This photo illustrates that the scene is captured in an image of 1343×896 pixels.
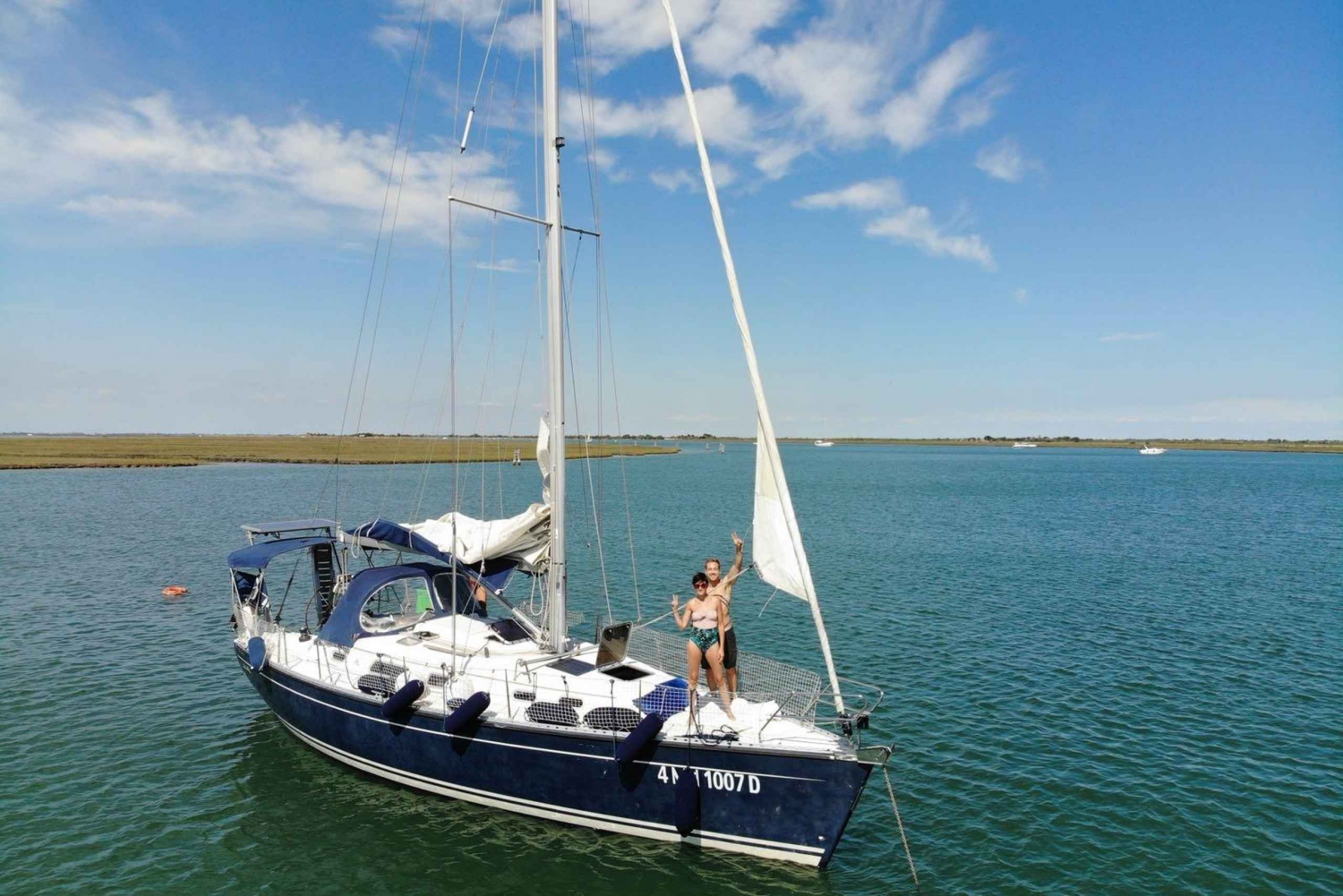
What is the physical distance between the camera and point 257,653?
49.3 ft

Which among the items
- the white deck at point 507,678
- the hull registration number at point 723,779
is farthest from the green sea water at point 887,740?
the white deck at point 507,678

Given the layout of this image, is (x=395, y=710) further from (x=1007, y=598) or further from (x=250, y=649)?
(x=1007, y=598)

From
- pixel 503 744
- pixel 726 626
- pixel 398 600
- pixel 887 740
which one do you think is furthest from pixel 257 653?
pixel 887 740

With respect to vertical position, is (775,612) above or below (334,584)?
below

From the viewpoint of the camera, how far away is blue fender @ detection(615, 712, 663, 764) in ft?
34.6

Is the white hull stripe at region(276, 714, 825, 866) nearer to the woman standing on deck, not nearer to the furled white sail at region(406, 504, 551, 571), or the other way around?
the woman standing on deck

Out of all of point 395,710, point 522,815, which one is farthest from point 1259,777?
point 395,710

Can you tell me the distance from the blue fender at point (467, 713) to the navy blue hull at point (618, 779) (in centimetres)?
26

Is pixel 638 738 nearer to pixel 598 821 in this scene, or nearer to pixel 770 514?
pixel 598 821

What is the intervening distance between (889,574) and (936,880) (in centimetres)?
2235

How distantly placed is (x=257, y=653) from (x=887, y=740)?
12956 millimetres

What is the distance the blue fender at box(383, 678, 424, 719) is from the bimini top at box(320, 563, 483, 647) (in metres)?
2.61

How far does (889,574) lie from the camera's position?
32469mm

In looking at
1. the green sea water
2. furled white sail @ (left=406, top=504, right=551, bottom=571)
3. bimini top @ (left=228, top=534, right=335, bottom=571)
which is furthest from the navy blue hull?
bimini top @ (left=228, top=534, right=335, bottom=571)
